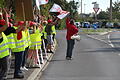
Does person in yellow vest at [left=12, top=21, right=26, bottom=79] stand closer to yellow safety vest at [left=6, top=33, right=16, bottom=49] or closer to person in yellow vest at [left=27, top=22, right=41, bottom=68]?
yellow safety vest at [left=6, top=33, right=16, bottom=49]

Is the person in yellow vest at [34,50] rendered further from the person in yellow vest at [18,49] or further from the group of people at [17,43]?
the person in yellow vest at [18,49]

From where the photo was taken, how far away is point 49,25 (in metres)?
16.8

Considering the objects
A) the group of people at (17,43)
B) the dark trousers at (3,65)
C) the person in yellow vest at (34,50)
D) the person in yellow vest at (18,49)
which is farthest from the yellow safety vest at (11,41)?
the person in yellow vest at (34,50)

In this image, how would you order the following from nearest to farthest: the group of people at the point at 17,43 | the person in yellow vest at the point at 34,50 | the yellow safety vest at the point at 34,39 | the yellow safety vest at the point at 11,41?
the group of people at the point at 17,43 < the yellow safety vest at the point at 11,41 < the person in yellow vest at the point at 34,50 < the yellow safety vest at the point at 34,39

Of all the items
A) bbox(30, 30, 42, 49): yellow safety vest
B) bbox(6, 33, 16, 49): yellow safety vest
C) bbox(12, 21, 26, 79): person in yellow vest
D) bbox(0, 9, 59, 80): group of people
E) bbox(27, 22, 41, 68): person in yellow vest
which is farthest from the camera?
bbox(30, 30, 42, 49): yellow safety vest

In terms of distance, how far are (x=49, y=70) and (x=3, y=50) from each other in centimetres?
409

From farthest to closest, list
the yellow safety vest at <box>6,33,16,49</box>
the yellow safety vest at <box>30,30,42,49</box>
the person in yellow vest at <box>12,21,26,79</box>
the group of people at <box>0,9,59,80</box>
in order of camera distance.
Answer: the yellow safety vest at <box>30,30,42,49</box>
the person in yellow vest at <box>12,21,26,79</box>
the yellow safety vest at <box>6,33,16,49</box>
the group of people at <box>0,9,59,80</box>

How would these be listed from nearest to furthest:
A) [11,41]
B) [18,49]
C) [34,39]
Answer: [11,41], [18,49], [34,39]

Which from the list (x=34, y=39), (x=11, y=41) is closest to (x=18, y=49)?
(x=11, y=41)

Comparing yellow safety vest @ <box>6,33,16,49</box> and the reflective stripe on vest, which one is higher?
yellow safety vest @ <box>6,33,16,49</box>

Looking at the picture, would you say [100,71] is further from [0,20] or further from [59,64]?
[0,20]

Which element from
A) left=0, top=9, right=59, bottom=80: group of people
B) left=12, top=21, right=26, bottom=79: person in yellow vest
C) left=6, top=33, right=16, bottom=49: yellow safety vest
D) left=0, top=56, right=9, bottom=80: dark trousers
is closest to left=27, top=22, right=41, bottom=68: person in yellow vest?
left=0, top=9, right=59, bottom=80: group of people

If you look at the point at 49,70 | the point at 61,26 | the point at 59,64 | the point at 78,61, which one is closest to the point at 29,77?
the point at 49,70

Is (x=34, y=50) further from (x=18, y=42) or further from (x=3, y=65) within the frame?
(x=3, y=65)
